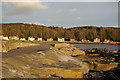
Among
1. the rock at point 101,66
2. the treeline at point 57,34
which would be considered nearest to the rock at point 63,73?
the rock at point 101,66

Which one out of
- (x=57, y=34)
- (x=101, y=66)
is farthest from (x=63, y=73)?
(x=57, y=34)

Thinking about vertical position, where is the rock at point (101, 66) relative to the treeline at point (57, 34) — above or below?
below

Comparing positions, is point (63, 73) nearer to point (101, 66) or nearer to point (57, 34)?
point (101, 66)

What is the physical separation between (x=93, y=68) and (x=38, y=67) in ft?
23.4

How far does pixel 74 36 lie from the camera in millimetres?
135250

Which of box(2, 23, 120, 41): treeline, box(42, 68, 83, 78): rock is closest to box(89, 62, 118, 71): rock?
box(42, 68, 83, 78): rock

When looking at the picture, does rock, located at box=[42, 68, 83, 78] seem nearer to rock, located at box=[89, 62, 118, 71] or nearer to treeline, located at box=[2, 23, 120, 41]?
rock, located at box=[89, 62, 118, 71]

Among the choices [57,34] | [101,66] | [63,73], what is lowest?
A: [101,66]

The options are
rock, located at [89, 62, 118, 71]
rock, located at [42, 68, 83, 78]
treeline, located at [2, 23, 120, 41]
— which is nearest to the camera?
rock, located at [42, 68, 83, 78]

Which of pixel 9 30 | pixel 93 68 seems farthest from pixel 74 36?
pixel 93 68

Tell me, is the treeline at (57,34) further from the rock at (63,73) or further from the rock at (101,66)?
the rock at (63,73)

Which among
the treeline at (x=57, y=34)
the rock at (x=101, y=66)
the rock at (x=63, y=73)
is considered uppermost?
the treeline at (x=57, y=34)

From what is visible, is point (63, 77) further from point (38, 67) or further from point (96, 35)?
point (96, 35)

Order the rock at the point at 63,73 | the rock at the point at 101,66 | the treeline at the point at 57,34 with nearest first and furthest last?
the rock at the point at 63,73 < the rock at the point at 101,66 < the treeline at the point at 57,34
